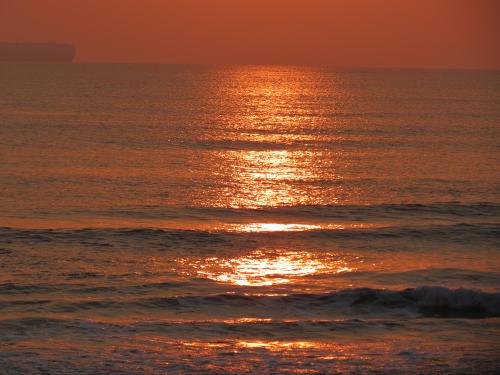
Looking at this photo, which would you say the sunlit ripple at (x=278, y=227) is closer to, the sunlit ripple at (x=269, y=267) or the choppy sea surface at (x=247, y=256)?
Answer: the choppy sea surface at (x=247, y=256)

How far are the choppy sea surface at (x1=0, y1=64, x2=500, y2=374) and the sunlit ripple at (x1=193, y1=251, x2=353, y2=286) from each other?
10cm

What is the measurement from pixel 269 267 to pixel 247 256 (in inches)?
70.5

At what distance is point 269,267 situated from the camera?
1064 inches

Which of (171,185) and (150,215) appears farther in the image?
(171,185)

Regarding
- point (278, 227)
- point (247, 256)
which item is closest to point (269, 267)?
point (247, 256)

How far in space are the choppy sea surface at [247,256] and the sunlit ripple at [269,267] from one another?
0.10 metres

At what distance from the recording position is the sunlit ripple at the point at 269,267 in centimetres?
2539

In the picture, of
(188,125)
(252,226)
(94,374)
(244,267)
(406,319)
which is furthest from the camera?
(188,125)

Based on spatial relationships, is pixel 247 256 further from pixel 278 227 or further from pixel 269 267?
pixel 278 227

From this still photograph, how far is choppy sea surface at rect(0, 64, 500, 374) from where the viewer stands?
18125 mm

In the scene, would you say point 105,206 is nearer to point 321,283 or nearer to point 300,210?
point 300,210

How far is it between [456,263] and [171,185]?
19475mm

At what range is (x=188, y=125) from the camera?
273 ft

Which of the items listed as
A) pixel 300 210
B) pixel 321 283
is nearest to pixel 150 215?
pixel 300 210
